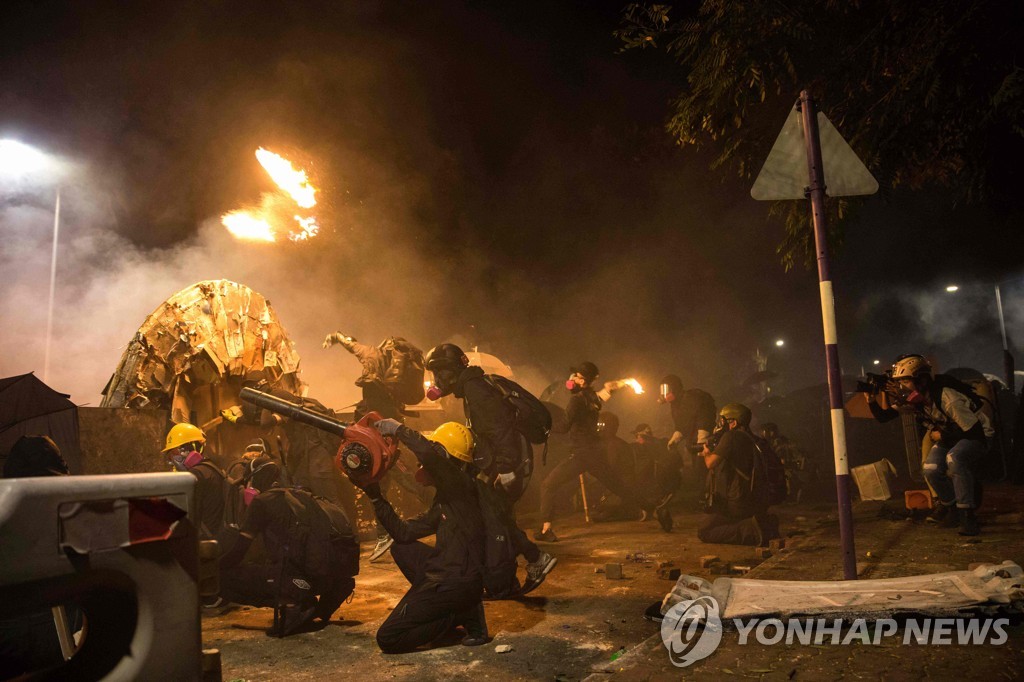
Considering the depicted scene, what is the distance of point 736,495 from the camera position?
24.0 ft

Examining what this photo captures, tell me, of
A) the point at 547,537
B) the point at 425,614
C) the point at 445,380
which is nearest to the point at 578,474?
the point at 547,537

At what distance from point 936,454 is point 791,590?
390 centimetres

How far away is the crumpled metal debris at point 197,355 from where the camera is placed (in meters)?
8.22

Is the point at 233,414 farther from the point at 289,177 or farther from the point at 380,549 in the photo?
the point at 289,177

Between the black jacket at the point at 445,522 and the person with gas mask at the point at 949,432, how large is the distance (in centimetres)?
447

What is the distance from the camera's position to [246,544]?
5156 millimetres

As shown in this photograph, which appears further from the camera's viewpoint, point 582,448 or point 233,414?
point 582,448

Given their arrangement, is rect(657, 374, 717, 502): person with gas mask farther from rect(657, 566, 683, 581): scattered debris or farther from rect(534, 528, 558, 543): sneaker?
rect(657, 566, 683, 581): scattered debris

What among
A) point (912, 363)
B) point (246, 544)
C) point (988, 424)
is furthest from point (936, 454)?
point (246, 544)

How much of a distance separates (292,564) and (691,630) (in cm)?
294

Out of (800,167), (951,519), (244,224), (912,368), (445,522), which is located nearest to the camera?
(800,167)

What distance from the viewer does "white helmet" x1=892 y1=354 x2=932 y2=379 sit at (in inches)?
266

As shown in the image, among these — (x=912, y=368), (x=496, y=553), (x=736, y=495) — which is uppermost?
(x=912, y=368)

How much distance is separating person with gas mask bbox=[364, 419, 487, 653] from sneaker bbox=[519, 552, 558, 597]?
1182 mm
